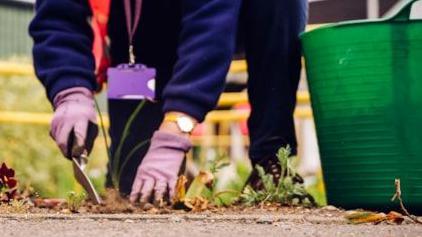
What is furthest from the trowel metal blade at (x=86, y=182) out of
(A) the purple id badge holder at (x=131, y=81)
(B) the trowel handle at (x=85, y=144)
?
(A) the purple id badge holder at (x=131, y=81)

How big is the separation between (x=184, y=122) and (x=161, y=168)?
0.38ft

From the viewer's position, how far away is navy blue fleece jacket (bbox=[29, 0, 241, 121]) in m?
2.16

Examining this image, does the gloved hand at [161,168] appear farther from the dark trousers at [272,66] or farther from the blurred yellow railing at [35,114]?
the blurred yellow railing at [35,114]

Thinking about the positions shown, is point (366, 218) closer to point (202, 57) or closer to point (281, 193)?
point (281, 193)

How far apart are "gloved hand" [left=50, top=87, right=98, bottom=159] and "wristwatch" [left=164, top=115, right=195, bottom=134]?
199mm

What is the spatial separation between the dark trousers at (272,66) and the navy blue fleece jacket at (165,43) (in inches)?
5.9

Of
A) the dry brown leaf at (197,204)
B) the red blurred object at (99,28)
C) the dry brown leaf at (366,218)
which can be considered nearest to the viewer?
the dry brown leaf at (366,218)

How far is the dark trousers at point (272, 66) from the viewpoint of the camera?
239 centimetres

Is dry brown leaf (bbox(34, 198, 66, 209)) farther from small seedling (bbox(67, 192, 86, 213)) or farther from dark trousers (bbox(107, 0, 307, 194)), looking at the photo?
dark trousers (bbox(107, 0, 307, 194))

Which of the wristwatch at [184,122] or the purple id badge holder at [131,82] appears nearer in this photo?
the wristwatch at [184,122]

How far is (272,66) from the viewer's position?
2.41 meters

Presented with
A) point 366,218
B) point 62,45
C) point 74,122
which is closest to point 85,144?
point 74,122

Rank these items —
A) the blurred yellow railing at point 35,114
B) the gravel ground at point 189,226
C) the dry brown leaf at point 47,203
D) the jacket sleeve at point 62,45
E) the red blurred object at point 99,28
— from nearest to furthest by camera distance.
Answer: the gravel ground at point 189,226 → the dry brown leaf at point 47,203 → the jacket sleeve at point 62,45 → the red blurred object at point 99,28 → the blurred yellow railing at point 35,114

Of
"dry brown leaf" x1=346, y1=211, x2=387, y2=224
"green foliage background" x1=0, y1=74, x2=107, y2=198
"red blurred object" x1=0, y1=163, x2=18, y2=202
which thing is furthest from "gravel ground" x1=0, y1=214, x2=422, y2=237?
"green foliage background" x1=0, y1=74, x2=107, y2=198
